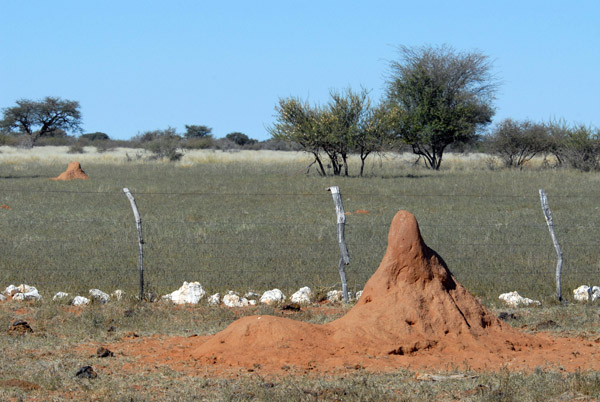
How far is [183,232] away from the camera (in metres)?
17.1

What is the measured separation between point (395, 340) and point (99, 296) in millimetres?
4608

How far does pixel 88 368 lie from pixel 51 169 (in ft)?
119

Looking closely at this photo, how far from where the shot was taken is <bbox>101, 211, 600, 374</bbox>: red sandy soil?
7.13 meters

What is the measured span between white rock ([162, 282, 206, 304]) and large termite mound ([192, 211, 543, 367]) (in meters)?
2.66

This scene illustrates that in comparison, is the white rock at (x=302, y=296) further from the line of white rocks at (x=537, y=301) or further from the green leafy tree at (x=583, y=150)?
the green leafy tree at (x=583, y=150)

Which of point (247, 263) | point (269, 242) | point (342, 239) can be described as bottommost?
point (247, 263)

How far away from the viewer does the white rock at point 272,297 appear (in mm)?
10359

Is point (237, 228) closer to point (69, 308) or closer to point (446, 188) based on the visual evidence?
point (69, 308)

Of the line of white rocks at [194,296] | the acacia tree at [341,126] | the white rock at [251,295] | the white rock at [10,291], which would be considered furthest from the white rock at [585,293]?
the acacia tree at [341,126]

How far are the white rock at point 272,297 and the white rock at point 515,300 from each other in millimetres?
3112

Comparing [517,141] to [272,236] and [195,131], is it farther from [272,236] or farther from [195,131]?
[195,131]

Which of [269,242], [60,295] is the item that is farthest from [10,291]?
[269,242]

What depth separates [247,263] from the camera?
1309 cm

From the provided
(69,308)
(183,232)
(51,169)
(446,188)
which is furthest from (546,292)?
(51,169)
